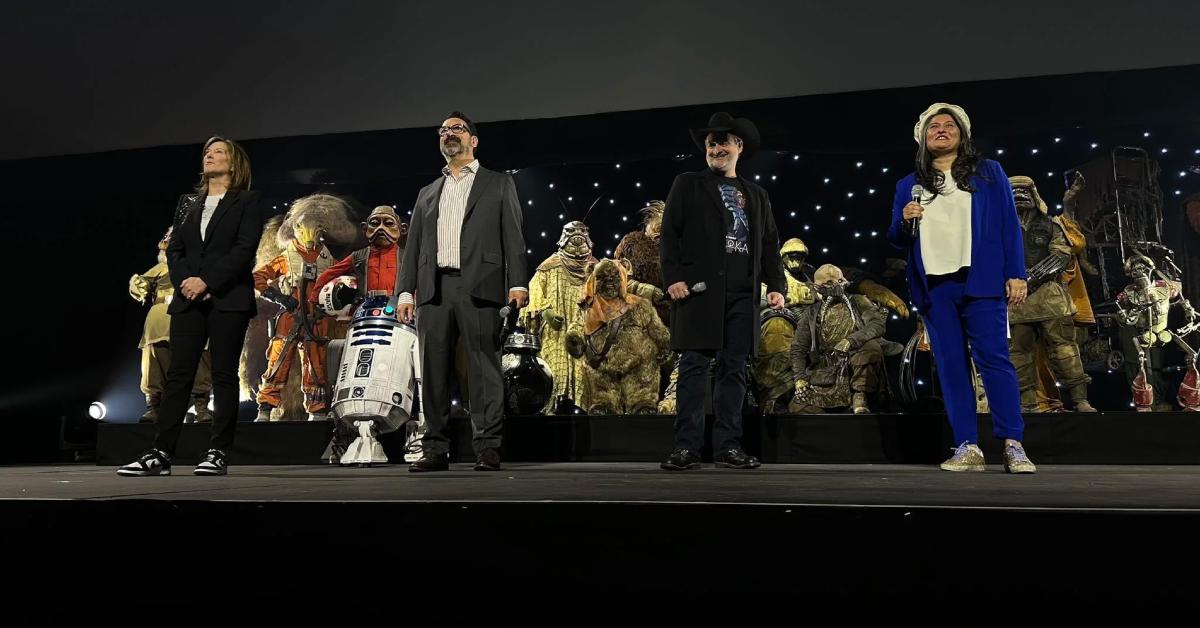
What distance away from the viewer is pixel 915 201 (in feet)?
10.8

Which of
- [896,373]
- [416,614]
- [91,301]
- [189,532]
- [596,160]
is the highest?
[596,160]

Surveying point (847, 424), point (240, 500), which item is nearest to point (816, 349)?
point (847, 424)

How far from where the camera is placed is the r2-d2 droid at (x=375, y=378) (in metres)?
4.30

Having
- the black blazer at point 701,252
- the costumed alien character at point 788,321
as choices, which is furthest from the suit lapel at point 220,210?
the costumed alien character at point 788,321

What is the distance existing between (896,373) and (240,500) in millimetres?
4930

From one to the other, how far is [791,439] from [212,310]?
9.12ft

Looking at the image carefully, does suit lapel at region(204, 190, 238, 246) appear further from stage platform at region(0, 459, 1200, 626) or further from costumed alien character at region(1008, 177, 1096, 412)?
costumed alien character at region(1008, 177, 1096, 412)

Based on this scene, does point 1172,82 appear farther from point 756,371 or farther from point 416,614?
point 416,614

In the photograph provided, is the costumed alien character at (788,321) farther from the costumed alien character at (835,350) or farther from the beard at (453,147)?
the beard at (453,147)

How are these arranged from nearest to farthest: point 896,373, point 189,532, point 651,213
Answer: point 189,532
point 896,373
point 651,213

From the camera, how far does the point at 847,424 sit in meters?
4.55

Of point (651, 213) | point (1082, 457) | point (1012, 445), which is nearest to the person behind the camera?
A: point (1012, 445)

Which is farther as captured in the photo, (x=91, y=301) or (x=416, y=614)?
(x=91, y=301)

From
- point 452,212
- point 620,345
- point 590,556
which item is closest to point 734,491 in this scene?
point 590,556
